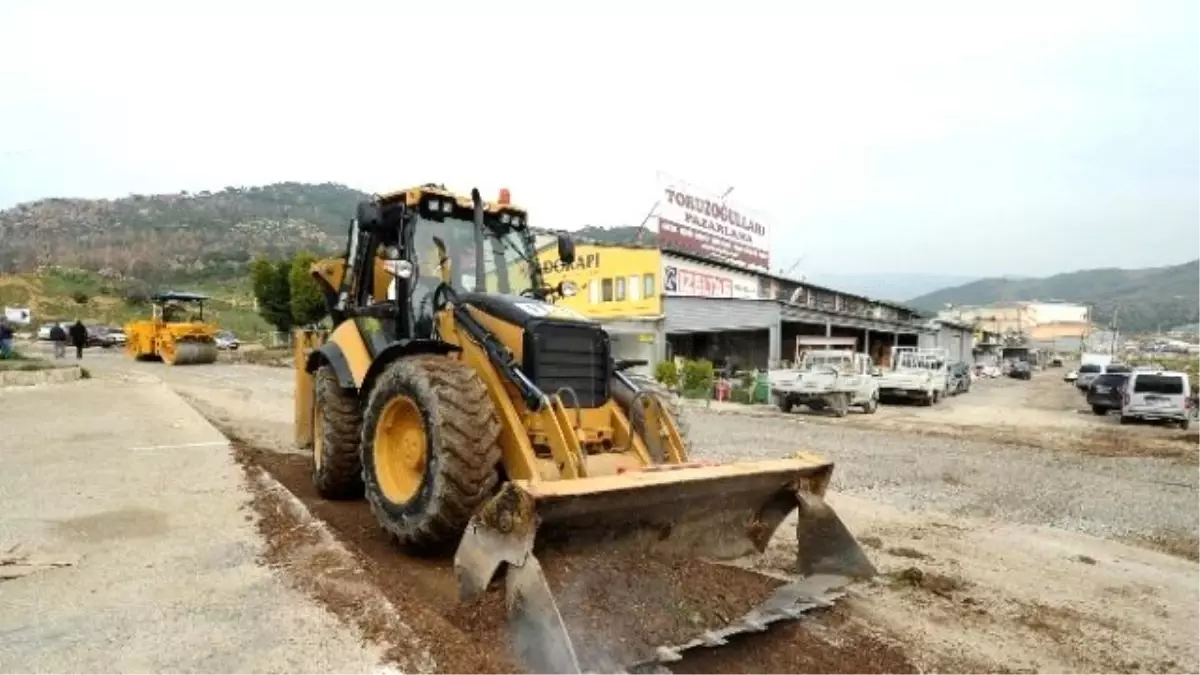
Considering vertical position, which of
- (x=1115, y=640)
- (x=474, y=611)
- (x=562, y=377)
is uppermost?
(x=562, y=377)

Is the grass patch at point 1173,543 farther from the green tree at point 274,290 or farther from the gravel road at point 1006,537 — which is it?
the green tree at point 274,290

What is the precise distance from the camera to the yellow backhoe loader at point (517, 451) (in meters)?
3.94

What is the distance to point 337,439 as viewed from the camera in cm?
680

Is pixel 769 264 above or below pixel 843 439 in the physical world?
above

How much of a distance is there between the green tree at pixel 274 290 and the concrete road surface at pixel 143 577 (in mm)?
35322

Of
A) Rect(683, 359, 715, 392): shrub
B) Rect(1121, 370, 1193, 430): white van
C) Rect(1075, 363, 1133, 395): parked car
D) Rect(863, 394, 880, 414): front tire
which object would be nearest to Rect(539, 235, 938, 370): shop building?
Rect(683, 359, 715, 392): shrub

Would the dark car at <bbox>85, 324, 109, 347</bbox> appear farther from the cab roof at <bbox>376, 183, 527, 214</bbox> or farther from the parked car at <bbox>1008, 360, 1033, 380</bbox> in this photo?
the parked car at <bbox>1008, 360, 1033, 380</bbox>

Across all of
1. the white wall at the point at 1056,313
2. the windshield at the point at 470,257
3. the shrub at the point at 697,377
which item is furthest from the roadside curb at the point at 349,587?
the white wall at the point at 1056,313

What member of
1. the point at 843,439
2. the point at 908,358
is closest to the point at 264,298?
the point at 908,358

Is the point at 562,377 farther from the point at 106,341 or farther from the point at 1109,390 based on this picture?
the point at 106,341

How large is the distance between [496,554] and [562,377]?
1750mm

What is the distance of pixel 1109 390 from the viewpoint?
26781 millimetres

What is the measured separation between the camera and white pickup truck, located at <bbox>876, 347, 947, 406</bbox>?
28.0 meters

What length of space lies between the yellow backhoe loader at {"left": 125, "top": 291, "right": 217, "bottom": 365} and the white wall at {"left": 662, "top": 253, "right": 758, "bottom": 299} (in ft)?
57.4
